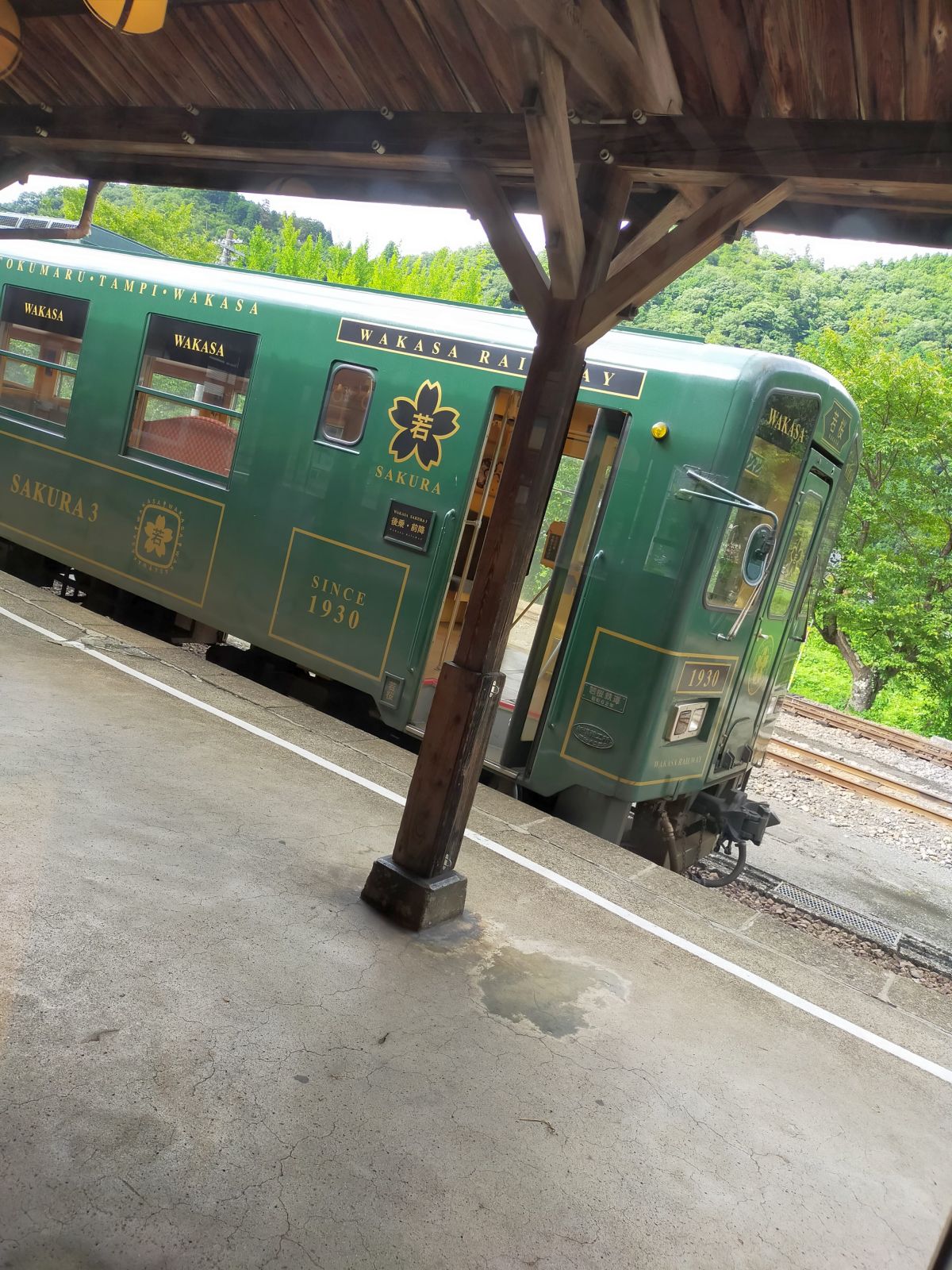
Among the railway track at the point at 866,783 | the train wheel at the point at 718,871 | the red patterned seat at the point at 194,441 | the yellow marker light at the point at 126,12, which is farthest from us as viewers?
the railway track at the point at 866,783

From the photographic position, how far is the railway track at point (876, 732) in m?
13.1

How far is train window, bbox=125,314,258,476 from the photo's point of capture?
7086mm

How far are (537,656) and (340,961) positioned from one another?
8.30ft

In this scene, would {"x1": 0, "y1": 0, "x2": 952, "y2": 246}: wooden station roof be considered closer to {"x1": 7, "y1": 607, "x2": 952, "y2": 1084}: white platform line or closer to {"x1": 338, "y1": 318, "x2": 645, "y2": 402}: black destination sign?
{"x1": 338, "y1": 318, "x2": 645, "y2": 402}: black destination sign

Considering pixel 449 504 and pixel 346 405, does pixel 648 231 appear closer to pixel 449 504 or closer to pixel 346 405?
pixel 449 504

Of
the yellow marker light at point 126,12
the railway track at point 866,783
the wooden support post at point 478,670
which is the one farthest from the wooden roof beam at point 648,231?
the railway track at point 866,783

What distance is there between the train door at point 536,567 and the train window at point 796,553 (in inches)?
54.0

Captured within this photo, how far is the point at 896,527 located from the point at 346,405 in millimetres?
15475

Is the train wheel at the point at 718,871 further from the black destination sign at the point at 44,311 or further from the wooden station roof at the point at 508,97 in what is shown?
the black destination sign at the point at 44,311

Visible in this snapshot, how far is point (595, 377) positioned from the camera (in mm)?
5645

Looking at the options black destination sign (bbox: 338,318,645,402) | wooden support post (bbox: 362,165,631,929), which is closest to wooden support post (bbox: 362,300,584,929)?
wooden support post (bbox: 362,165,631,929)

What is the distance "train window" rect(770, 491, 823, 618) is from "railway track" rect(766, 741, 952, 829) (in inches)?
157

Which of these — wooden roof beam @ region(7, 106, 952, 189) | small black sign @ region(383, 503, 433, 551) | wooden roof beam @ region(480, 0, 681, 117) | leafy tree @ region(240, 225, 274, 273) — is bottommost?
small black sign @ region(383, 503, 433, 551)

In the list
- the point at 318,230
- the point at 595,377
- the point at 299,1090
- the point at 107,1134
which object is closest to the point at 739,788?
the point at 595,377
